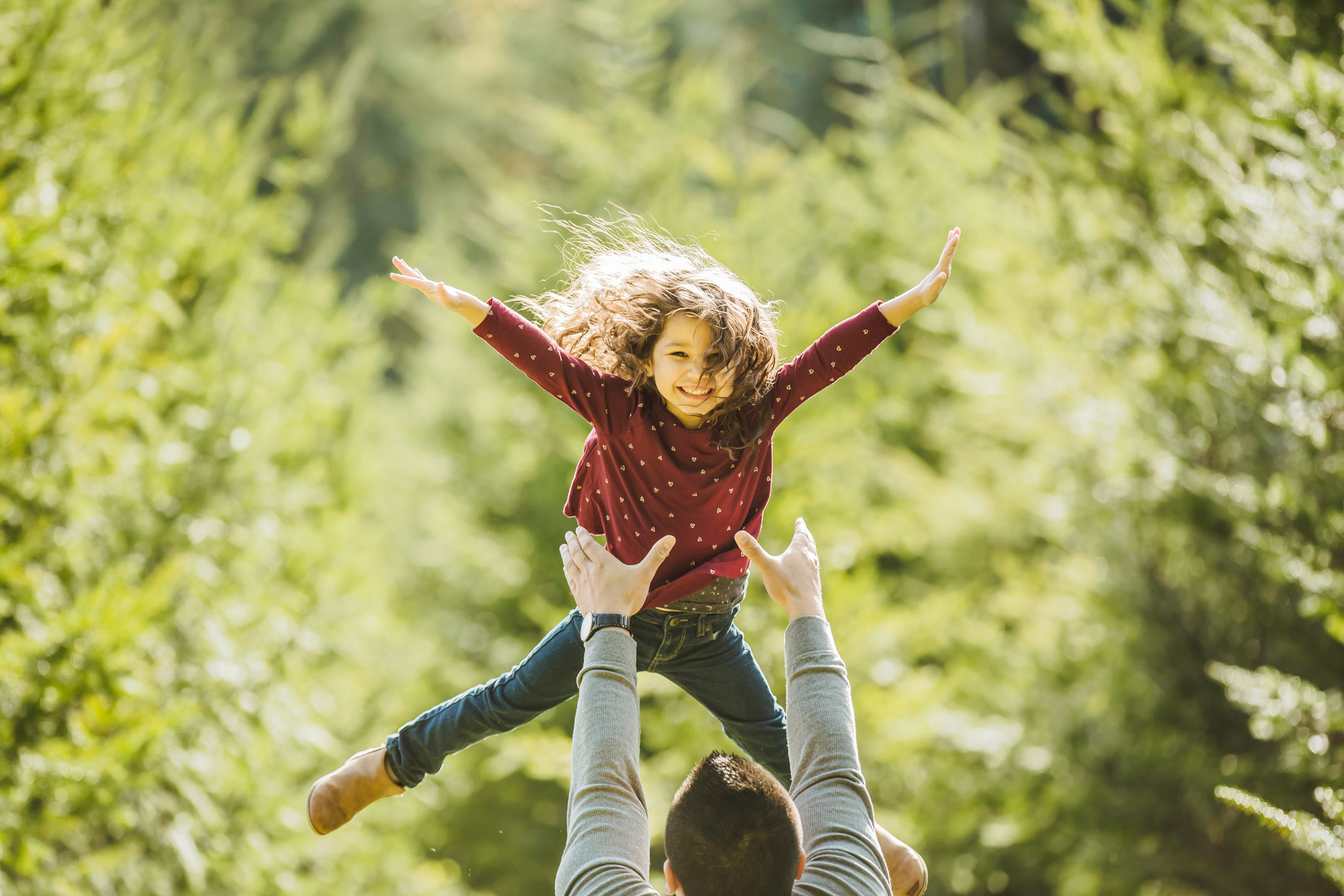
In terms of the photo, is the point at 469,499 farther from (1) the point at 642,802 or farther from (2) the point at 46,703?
(1) the point at 642,802

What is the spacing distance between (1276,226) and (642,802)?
3109mm

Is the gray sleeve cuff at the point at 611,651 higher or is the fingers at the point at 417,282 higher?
the fingers at the point at 417,282

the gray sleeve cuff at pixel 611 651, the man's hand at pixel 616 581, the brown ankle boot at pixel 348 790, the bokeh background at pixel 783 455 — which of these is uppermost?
the man's hand at pixel 616 581

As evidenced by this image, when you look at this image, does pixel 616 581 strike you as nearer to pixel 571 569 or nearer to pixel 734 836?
pixel 571 569

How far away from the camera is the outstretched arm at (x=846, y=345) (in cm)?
194

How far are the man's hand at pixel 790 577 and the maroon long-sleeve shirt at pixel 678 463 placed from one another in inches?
4.6

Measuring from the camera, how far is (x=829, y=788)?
5.45 ft

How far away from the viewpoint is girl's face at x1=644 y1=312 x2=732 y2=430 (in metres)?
1.85

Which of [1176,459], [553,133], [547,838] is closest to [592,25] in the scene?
[553,133]

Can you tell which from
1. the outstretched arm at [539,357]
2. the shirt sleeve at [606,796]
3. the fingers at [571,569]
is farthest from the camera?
the fingers at [571,569]

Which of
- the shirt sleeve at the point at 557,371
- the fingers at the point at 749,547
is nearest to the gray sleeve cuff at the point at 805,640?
the fingers at the point at 749,547

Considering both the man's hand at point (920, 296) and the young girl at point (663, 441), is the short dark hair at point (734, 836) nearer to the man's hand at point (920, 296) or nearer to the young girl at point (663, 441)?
the young girl at point (663, 441)

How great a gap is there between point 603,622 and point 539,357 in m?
0.51

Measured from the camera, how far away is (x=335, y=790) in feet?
7.16
